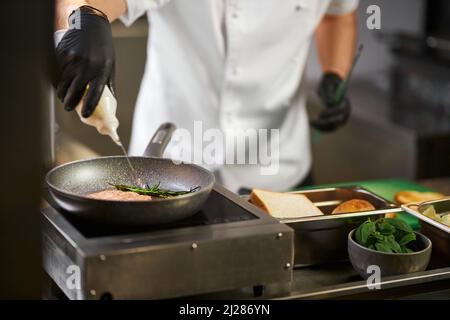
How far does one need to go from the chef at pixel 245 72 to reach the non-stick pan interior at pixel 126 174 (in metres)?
0.82

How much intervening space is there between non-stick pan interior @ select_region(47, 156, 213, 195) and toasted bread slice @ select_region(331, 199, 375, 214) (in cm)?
37

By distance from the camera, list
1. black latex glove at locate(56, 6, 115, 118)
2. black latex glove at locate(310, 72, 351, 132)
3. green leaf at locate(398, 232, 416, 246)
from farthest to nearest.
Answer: black latex glove at locate(310, 72, 351, 132) < green leaf at locate(398, 232, 416, 246) < black latex glove at locate(56, 6, 115, 118)

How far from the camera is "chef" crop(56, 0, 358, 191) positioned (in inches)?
96.7

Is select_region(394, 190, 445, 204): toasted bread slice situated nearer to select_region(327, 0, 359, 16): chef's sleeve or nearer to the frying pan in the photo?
the frying pan

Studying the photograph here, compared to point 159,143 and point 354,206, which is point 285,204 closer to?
point 354,206

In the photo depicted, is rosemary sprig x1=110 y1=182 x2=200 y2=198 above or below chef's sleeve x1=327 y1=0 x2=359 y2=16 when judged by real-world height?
below

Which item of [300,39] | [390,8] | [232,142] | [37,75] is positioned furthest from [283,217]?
[390,8]

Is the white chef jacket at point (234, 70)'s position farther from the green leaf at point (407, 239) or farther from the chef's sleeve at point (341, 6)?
the green leaf at point (407, 239)

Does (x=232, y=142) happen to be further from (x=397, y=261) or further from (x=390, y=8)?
(x=390, y=8)

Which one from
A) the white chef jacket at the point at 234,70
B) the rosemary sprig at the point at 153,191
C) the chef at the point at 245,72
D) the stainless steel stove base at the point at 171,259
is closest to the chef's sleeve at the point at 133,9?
the chef at the point at 245,72

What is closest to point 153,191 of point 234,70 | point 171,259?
point 171,259

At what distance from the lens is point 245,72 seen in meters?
2.51

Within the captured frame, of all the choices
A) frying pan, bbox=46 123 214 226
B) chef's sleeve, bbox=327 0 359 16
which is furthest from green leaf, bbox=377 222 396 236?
chef's sleeve, bbox=327 0 359 16
